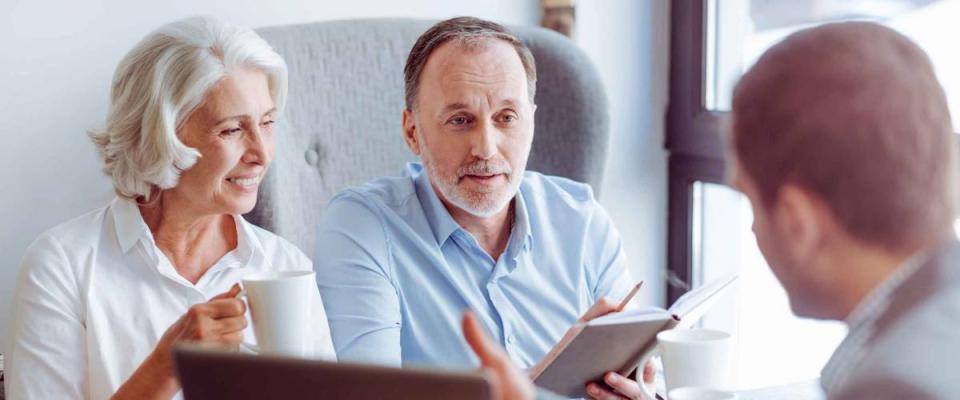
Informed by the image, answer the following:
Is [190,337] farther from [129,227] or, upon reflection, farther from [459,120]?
[459,120]

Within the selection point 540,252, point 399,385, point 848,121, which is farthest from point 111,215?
point 848,121

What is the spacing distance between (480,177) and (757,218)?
1013 mm

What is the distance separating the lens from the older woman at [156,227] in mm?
1621

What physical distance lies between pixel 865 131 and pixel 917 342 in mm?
163

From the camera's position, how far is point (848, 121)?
33.6 inches

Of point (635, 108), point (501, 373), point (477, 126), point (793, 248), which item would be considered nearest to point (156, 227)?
point (477, 126)

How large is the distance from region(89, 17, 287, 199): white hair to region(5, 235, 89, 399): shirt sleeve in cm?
17

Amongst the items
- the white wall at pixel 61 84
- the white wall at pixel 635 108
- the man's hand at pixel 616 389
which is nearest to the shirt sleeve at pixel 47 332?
the white wall at pixel 61 84

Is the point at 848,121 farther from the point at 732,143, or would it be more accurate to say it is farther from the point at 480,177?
the point at 480,177

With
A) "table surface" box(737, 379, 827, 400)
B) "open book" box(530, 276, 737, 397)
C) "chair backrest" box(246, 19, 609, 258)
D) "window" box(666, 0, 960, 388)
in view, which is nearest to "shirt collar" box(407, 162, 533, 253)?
"chair backrest" box(246, 19, 609, 258)

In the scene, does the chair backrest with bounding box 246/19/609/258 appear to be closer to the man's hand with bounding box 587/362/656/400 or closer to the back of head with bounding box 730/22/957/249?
the man's hand with bounding box 587/362/656/400

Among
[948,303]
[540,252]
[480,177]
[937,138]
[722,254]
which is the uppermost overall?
[937,138]

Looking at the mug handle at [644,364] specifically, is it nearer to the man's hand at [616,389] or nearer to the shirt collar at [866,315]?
the man's hand at [616,389]

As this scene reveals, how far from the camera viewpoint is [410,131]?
2.12 meters
